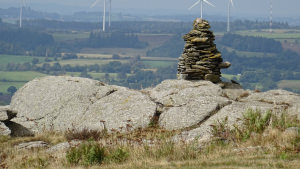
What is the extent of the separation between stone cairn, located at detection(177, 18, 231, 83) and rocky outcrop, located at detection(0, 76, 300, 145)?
5.40 ft

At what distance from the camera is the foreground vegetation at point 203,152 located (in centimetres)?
1271

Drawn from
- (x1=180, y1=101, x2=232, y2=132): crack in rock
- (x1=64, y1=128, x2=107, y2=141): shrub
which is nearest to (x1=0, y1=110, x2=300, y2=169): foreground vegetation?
(x1=64, y1=128, x2=107, y2=141): shrub

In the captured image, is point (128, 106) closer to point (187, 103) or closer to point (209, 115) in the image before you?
point (187, 103)

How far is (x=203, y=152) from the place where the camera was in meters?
14.3

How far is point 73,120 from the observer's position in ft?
72.4

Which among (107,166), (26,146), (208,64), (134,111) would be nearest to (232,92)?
(208,64)

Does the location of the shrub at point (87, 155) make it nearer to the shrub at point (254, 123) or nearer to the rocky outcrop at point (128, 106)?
the rocky outcrop at point (128, 106)

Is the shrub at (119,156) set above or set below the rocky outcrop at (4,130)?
above

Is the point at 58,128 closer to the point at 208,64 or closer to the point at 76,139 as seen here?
the point at 76,139

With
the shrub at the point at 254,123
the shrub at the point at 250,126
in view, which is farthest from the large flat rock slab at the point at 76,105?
the shrub at the point at 254,123

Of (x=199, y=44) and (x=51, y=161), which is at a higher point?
(x=199, y=44)

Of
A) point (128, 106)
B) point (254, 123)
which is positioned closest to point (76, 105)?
point (128, 106)

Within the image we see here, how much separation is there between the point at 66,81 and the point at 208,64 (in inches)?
321

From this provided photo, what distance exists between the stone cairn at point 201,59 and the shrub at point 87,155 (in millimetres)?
13686
